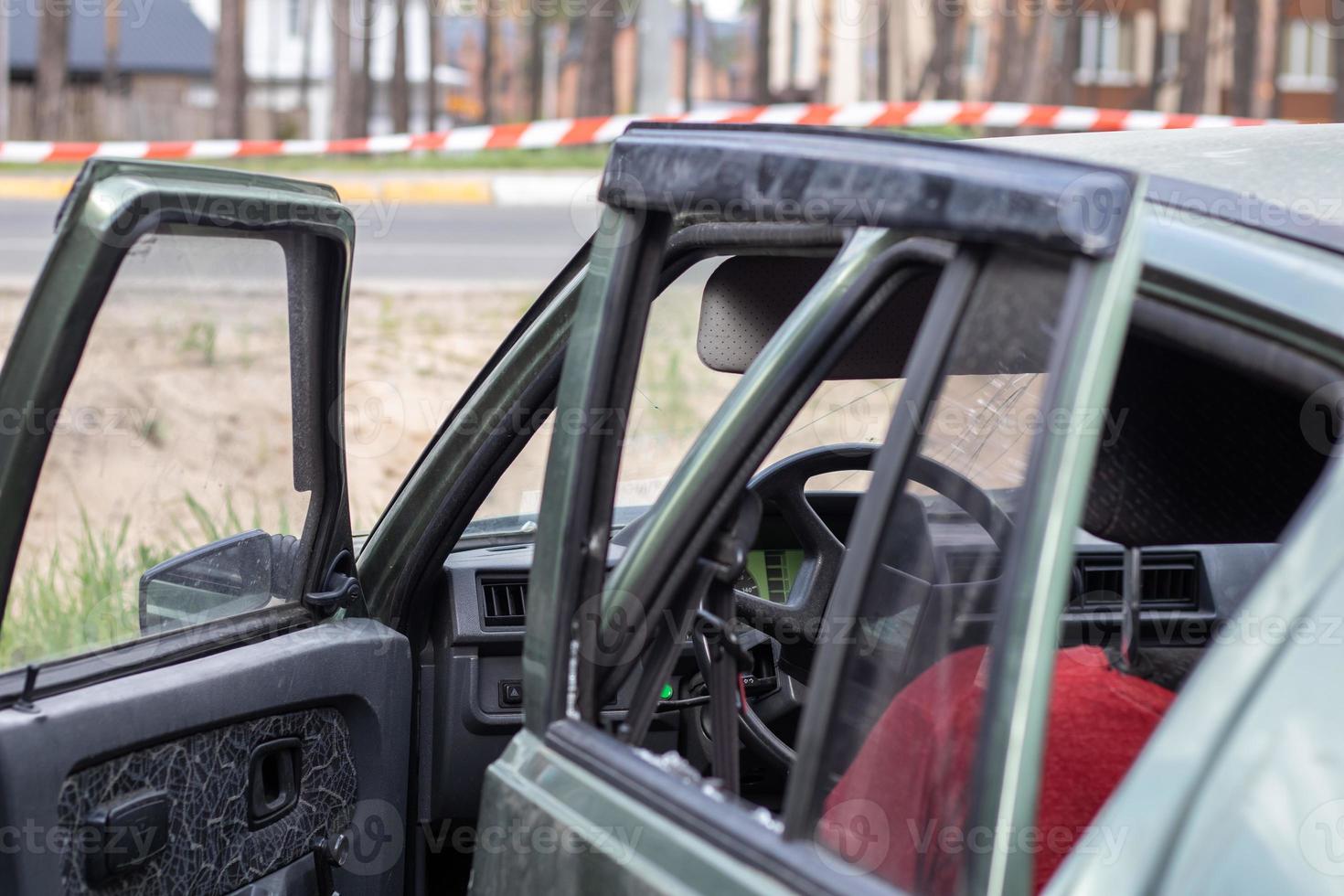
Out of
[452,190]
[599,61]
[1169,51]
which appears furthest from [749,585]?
[1169,51]

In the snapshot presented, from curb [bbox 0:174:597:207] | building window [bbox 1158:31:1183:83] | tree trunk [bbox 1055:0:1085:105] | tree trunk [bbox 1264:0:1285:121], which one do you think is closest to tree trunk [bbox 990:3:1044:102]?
tree trunk [bbox 1055:0:1085:105]

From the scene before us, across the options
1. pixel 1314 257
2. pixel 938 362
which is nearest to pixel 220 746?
pixel 938 362

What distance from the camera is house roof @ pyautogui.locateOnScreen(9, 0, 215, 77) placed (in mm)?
60062

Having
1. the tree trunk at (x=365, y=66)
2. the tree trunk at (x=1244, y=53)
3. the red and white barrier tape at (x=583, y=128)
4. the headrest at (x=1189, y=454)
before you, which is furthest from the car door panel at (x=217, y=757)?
the tree trunk at (x=365, y=66)

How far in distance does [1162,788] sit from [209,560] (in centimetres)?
158

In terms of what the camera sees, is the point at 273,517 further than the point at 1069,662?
Yes

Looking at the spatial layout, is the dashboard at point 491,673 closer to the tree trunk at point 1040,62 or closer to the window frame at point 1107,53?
the tree trunk at point 1040,62

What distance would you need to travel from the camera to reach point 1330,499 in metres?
1.26

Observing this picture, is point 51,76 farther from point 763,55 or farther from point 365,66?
point 763,55

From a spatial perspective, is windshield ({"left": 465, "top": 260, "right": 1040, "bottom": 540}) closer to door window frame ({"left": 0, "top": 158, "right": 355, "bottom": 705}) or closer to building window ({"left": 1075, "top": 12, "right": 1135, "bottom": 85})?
door window frame ({"left": 0, "top": 158, "right": 355, "bottom": 705})

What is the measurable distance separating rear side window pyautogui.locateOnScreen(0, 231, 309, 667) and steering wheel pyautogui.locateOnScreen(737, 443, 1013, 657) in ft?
2.94

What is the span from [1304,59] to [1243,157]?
47948mm

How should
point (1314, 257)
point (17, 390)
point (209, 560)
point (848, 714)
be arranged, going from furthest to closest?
point (209, 560) < point (17, 390) < point (848, 714) < point (1314, 257)

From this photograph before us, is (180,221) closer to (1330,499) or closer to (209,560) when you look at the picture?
(209,560)
